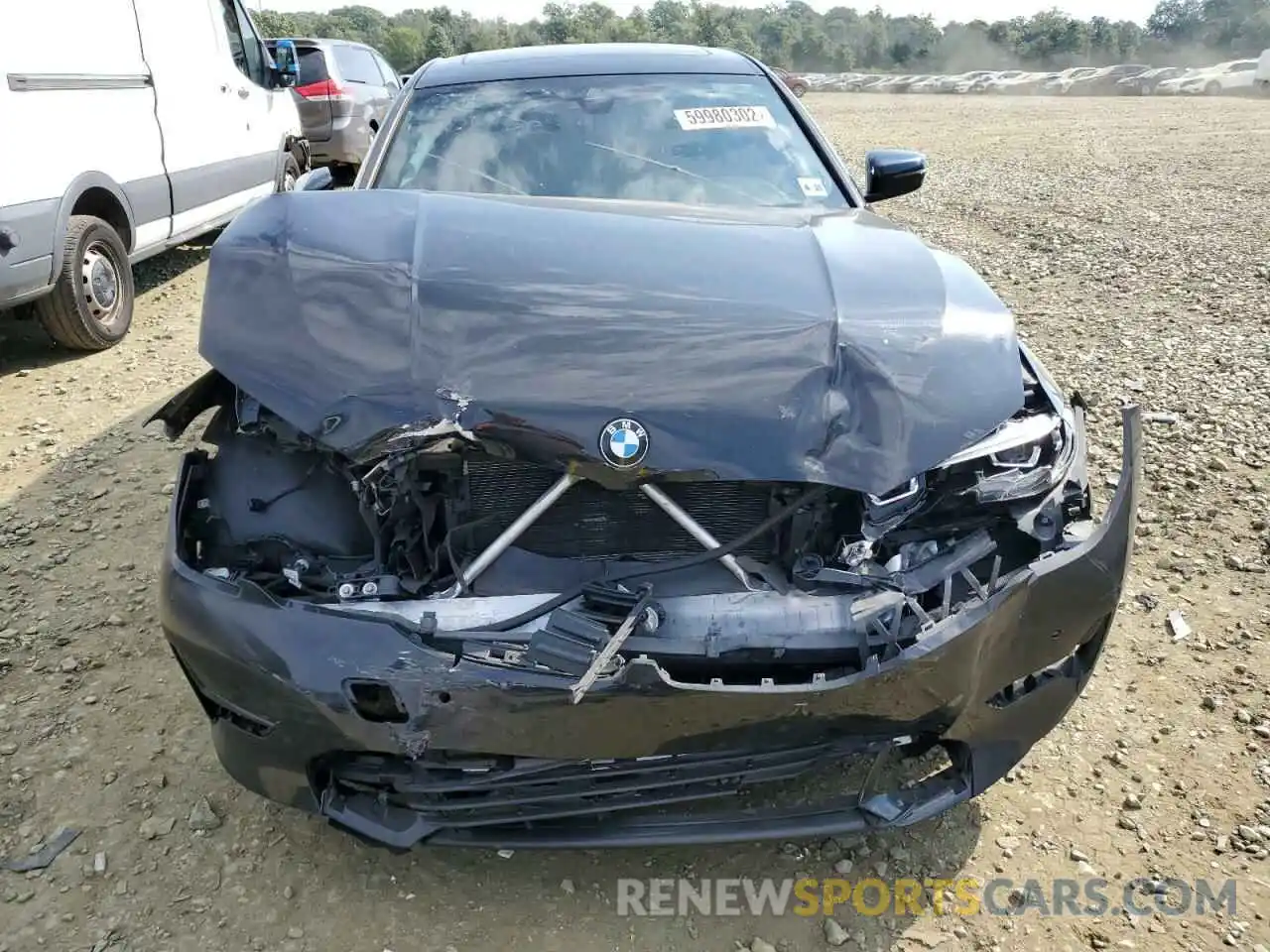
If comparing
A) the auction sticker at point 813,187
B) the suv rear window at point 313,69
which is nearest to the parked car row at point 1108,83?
the suv rear window at point 313,69

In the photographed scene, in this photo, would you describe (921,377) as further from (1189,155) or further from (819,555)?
(1189,155)

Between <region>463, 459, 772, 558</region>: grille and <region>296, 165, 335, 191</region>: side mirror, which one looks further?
<region>296, 165, 335, 191</region>: side mirror

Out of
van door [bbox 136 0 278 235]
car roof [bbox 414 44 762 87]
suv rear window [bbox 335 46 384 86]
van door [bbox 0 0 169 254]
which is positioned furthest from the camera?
suv rear window [bbox 335 46 384 86]

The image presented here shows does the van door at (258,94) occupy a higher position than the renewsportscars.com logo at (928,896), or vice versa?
the van door at (258,94)

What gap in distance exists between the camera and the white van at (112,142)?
477cm

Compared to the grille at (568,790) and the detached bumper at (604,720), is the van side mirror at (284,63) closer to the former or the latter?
the detached bumper at (604,720)

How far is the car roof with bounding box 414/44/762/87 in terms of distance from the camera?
3635 millimetres

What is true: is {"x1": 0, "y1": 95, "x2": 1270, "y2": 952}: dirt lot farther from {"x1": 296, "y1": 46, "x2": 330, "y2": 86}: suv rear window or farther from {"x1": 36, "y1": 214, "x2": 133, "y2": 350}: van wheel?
{"x1": 296, "y1": 46, "x2": 330, "y2": 86}: suv rear window

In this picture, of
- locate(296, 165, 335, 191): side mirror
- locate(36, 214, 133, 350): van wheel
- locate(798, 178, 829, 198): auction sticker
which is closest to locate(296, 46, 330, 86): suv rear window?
locate(36, 214, 133, 350): van wheel

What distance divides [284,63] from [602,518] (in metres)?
6.95

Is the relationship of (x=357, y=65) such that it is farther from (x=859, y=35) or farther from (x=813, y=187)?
(x=859, y=35)

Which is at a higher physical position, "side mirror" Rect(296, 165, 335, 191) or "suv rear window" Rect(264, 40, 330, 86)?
"suv rear window" Rect(264, 40, 330, 86)

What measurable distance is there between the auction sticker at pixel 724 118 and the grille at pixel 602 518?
182 cm

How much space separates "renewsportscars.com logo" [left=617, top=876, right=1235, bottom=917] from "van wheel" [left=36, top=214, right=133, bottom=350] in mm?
Answer: 4772
